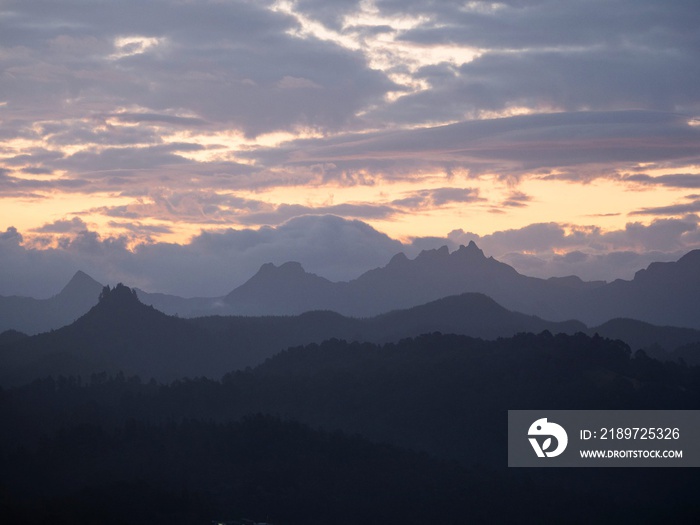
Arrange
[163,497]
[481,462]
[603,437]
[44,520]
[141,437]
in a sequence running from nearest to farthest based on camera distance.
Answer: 1. [44,520]
2. [163,497]
3. [603,437]
4. [141,437]
5. [481,462]

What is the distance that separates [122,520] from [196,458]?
1905 inches

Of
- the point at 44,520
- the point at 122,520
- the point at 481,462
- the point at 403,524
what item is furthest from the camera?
the point at 481,462

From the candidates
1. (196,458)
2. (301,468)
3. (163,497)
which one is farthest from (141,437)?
(163,497)

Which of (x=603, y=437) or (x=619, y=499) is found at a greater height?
(x=603, y=437)

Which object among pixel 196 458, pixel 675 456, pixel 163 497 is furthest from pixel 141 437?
pixel 675 456

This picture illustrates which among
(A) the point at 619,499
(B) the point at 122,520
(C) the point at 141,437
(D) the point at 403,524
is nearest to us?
(B) the point at 122,520

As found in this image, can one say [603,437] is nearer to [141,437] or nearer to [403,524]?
[403,524]

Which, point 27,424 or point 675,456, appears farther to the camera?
point 27,424

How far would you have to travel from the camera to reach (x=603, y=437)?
5832 inches

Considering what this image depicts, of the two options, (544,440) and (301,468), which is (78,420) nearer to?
(301,468)

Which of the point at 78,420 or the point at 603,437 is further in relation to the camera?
the point at 78,420

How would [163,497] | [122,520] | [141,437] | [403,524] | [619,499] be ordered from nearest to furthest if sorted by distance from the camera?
[122,520] → [163,497] → [403,524] → [619,499] → [141,437]

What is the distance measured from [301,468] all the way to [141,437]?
101ft

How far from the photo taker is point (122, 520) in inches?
4579
